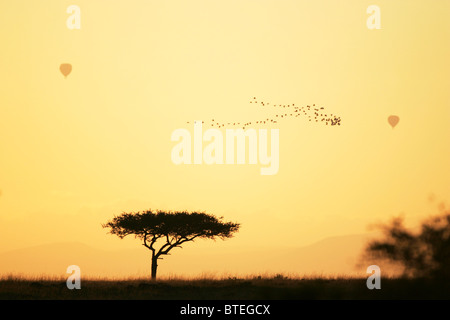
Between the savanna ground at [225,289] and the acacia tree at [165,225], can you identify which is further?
the acacia tree at [165,225]

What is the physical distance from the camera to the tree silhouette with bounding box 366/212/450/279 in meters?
40.1

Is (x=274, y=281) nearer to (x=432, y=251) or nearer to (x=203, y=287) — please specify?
(x=203, y=287)

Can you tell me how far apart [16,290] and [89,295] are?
430 centimetres

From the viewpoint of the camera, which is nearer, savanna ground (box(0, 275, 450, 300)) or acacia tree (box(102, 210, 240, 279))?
savanna ground (box(0, 275, 450, 300))

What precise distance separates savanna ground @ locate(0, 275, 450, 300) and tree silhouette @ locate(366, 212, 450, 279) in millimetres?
2076

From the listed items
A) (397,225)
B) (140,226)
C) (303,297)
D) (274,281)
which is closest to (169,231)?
→ (140,226)

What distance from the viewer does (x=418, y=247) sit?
41.1 meters

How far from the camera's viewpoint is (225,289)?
130 ft

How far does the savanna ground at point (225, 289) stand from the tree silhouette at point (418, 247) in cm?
208

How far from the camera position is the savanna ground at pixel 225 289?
116 ft

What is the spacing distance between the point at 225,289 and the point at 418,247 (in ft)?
35.5

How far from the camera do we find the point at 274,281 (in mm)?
43812

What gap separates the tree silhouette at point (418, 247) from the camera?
131 feet
